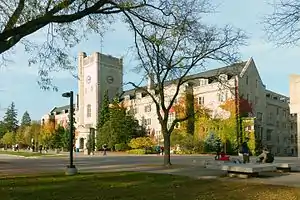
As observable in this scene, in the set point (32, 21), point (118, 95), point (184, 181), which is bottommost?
point (184, 181)

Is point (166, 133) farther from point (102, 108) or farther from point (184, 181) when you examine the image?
point (102, 108)

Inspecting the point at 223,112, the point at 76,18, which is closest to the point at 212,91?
the point at 223,112

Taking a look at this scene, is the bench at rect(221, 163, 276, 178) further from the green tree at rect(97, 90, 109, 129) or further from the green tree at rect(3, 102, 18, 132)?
the green tree at rect(3, 102, 18, 132)

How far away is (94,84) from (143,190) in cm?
7789

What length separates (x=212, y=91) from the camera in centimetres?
6688

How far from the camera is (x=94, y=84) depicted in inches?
3546

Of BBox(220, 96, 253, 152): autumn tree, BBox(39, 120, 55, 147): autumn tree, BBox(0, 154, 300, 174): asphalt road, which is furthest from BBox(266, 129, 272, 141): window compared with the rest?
BBox(39, 120, 55, 147): autumn tree

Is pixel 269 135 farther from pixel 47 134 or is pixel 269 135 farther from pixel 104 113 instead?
pixel 47 134

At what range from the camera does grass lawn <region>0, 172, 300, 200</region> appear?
11801 millimetres

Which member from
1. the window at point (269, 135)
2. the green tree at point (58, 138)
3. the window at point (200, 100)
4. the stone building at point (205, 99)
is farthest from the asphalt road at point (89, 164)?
the green tree at point (58, 138)

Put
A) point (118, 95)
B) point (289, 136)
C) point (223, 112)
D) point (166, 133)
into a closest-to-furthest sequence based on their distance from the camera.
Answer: point (166, 133), point (223, 112), point (289, 136), point (118, 95)

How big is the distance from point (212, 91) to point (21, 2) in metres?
57.3

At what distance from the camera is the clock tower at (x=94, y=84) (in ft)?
293

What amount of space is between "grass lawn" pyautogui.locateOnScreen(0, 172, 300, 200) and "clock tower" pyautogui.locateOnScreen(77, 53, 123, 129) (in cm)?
7177
